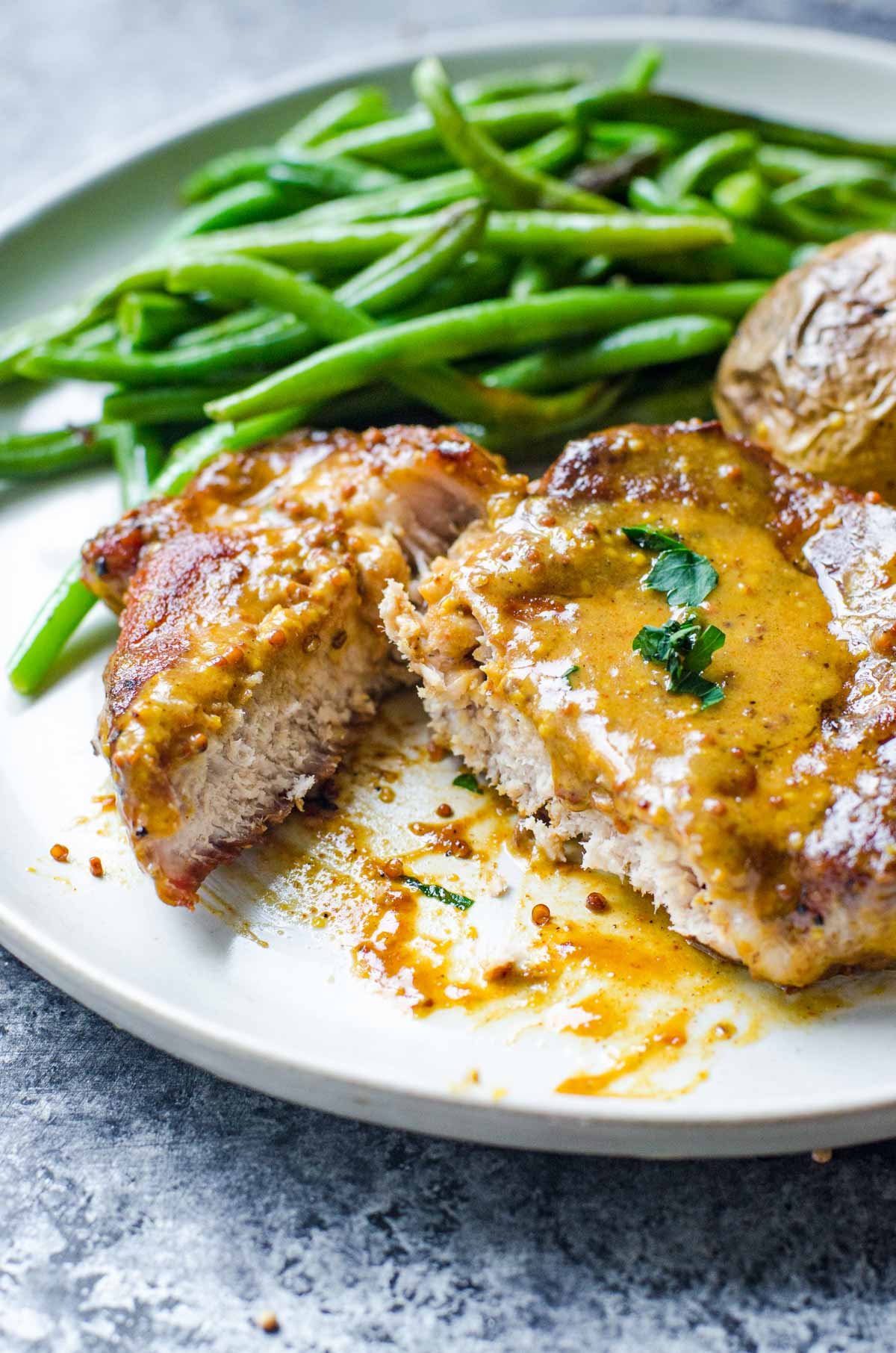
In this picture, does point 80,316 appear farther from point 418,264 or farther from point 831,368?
point 831,368

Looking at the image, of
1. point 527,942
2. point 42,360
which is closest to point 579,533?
point 527,942

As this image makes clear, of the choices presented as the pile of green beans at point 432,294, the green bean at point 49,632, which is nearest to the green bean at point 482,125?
the pile of green beans at point 432,294

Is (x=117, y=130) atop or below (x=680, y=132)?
atop

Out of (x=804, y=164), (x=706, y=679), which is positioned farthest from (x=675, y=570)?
(x=804, y=164)

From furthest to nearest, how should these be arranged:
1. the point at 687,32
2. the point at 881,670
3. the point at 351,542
Result: the point at 687,32 → the point at 351,542 → the point at 881,670

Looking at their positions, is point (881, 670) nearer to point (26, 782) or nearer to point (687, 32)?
point (26, 782)

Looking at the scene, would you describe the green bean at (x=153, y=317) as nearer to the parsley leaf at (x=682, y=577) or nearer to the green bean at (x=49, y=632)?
the green bean at (x=49, y=632)

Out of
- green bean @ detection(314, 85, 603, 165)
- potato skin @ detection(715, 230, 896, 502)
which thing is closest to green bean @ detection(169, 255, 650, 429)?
potato skin @ detection(715, 230, 896, 502)
